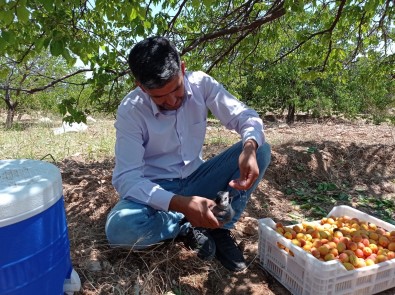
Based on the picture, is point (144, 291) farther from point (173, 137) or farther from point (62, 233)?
point (173, 137)

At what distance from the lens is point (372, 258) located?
2.00m

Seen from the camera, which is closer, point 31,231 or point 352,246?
point 31,231

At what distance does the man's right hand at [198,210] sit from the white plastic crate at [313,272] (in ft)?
1.69

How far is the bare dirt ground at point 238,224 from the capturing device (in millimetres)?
1956

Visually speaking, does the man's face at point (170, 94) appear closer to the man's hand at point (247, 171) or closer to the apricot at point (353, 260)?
the man's hand at point (247, 171)

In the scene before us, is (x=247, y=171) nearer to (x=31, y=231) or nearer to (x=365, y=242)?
(x=365, y=242)

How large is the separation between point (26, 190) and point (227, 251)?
1309mm

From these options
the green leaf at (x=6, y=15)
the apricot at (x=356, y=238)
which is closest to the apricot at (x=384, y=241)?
the apricot at (x=356, y=238)

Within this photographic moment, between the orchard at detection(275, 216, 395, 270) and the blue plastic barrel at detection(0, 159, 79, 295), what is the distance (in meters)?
1.25

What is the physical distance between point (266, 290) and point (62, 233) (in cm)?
120

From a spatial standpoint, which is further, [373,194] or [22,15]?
[373,194]

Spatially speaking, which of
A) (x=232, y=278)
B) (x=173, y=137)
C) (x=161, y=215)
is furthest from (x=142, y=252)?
(x=173, y=137)

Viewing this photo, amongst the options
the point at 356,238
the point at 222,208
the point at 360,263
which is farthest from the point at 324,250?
the point at 222,208

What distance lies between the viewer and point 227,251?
2.16m
